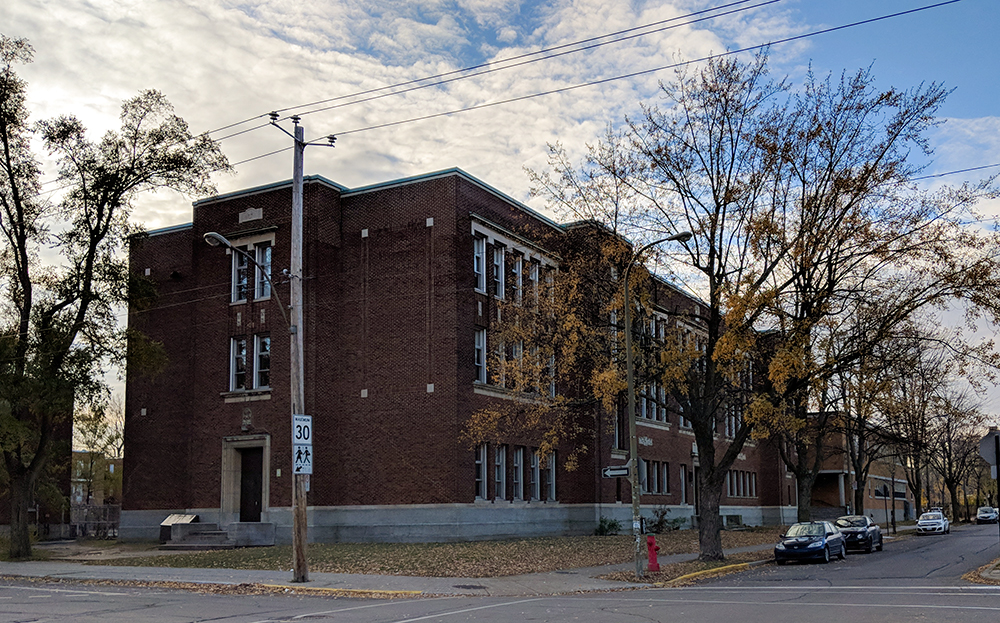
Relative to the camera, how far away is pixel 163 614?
15172 millimetres

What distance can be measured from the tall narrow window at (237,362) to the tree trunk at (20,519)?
8668mm

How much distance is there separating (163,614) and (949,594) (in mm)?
14690

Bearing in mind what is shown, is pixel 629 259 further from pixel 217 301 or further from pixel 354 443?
pixel 217 301

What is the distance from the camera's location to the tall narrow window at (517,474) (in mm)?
36919

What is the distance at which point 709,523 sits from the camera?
28.2 m

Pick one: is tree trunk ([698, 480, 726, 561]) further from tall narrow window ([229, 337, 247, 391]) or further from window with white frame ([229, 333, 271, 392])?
tall narrow window ([229, 337, 247, 391])

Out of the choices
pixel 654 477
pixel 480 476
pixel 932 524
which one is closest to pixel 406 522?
pixel 480 476

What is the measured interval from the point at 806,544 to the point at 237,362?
22940 millimetres

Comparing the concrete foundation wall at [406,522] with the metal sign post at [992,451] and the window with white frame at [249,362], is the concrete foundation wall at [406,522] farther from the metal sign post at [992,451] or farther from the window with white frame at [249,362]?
the metal sign post at [992,451]

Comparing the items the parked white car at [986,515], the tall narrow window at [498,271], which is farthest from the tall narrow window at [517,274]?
the parked white car at [986,515]

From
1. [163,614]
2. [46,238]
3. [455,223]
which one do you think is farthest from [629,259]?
[46,238]

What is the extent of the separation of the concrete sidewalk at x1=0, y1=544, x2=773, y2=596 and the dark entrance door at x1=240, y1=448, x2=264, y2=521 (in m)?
10.1

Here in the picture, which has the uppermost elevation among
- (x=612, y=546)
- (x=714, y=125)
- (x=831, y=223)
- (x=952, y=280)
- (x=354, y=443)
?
(x=714, y=125)

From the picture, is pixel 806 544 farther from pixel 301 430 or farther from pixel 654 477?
pixel 654 477
